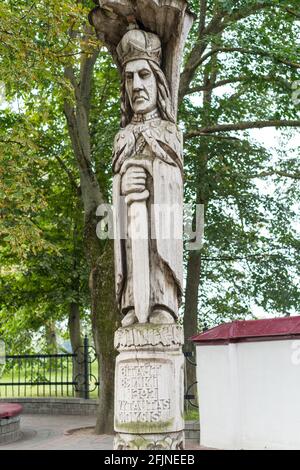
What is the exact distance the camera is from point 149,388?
4.59 meters

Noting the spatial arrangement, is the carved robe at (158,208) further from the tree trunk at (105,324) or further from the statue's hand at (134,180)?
the tree trunk at (105,324)

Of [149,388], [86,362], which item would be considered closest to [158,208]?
[149,388]

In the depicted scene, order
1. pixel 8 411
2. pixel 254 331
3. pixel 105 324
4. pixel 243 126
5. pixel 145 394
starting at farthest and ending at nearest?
pixel 243 126, pixel 105 324, pixel 8 411, pixel 254 331, pixel 145 394

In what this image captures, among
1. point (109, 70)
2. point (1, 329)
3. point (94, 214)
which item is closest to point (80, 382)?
point (94, 214)

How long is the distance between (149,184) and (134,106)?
28.0 inches

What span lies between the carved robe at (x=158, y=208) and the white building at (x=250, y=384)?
3.45 m

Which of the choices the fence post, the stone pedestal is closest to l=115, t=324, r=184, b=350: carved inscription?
the stone pedestal

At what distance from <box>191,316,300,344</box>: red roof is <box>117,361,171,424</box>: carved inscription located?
12.0 feet

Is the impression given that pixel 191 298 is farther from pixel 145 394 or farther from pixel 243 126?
pixel 145 394

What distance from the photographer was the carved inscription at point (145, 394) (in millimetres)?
4555

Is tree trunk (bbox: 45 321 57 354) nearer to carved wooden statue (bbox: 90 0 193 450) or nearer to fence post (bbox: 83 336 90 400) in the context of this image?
fence post (bbox: 83 336 90 400)

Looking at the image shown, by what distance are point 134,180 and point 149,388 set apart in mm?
1627
